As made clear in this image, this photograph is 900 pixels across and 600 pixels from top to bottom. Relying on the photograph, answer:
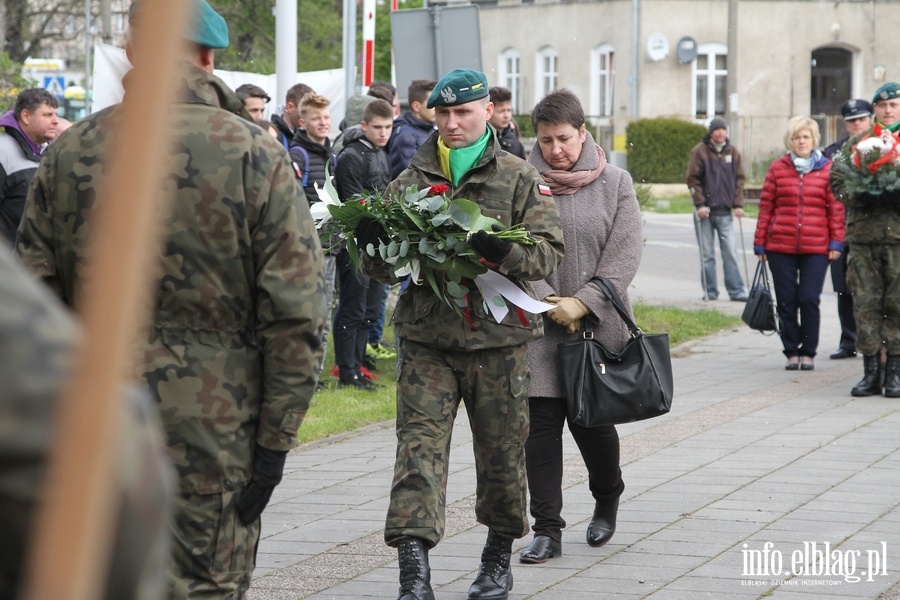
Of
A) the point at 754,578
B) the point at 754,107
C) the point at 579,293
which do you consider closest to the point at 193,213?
the point at 579,293

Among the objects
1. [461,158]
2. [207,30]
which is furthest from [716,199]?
[207,30]

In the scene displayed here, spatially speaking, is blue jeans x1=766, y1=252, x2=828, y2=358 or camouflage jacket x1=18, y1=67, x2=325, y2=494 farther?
blue jeans x1=766, y1=252, x2=828, y2=358

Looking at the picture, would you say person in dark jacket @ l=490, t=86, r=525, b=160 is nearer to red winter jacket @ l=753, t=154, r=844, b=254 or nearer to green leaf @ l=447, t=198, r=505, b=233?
red winter jacket @ l=753, t=154, r=844, b=254

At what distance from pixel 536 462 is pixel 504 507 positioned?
589 mm

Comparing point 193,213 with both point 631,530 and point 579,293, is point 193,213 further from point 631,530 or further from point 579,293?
point 631,530

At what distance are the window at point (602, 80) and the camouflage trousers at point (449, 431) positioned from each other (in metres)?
40.0

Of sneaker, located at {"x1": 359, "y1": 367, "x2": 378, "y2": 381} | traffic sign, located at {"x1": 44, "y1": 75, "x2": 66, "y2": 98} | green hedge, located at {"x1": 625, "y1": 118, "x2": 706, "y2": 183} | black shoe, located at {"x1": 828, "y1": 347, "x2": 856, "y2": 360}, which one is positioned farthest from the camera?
green hedge, located at {"x1": 625, "y1": 118, "x2": 706, "y2": 183}

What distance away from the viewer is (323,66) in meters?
30.0

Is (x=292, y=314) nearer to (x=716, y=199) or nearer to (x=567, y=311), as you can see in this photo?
(x=567, y=311)

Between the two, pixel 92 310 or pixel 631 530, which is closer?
pixel 92 310

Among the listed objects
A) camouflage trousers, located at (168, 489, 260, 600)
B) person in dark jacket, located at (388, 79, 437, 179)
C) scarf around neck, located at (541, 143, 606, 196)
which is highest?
person in dark jacket, located at (388, 79, 437, 179)

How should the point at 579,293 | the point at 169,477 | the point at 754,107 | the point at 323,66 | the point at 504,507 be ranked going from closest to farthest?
the point at 169,477
the point at 504,507
the point at 579,293
the point at 323,66
the point at 754,107

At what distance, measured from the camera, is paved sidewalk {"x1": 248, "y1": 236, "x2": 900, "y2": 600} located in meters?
5.17

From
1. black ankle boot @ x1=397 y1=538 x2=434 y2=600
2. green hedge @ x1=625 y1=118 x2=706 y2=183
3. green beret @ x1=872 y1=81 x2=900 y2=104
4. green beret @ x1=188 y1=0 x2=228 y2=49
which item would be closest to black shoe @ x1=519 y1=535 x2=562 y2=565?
black ankle boot @ x1=397 y1=538 x2=434 y2=600
